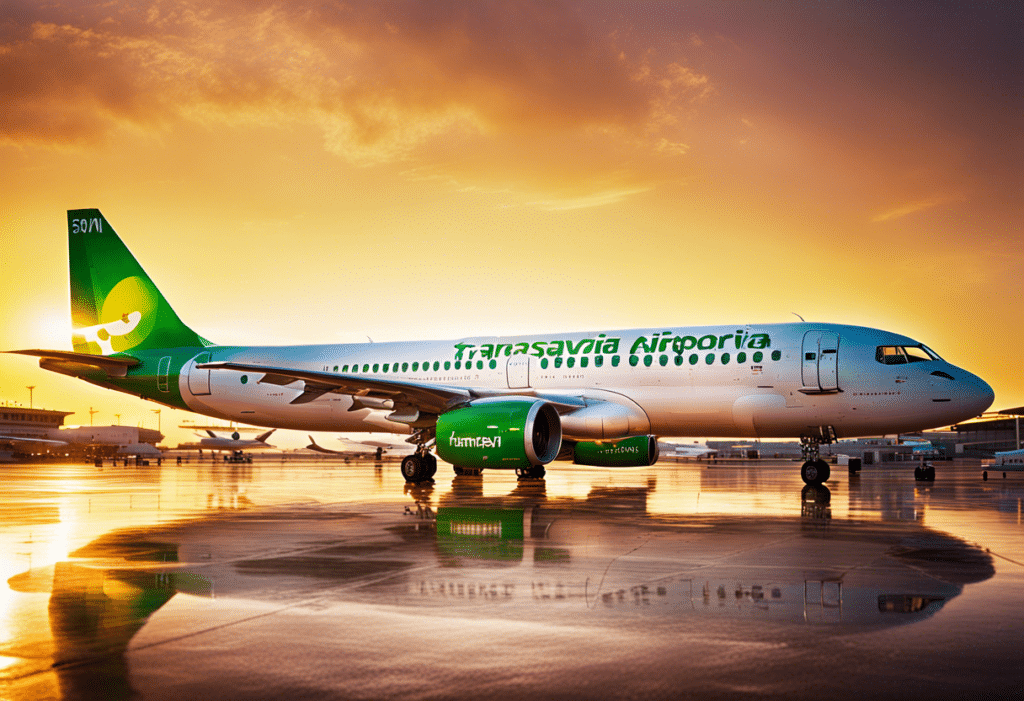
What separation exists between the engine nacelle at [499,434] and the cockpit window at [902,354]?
7760mm

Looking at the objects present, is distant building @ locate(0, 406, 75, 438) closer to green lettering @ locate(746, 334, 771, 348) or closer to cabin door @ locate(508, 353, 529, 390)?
cabin door @ locate(508, 353, 529, 390)

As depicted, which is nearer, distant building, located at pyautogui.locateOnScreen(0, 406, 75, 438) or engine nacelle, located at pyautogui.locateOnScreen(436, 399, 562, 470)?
engine nacelle, located at pyautogui.locateOnScreen(436, 399, 562, 470)

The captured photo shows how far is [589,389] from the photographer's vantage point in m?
22.6

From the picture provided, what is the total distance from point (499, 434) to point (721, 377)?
6.27m

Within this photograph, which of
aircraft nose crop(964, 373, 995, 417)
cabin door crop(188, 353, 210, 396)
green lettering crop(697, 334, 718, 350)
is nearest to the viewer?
aircraft nose crop(964, 373, 995, 417)

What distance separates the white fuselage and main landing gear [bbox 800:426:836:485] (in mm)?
281

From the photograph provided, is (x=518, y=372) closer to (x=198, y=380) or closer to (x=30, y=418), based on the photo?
(x=198, y=380)

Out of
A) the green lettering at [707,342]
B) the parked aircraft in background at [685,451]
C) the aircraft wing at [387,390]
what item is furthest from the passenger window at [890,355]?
the parked aircraft in background at [685,451]

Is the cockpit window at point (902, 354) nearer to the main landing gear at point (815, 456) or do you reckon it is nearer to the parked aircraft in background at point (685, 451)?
the main landing gear at point (815, 456)

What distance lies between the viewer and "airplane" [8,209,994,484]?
64.6 feet

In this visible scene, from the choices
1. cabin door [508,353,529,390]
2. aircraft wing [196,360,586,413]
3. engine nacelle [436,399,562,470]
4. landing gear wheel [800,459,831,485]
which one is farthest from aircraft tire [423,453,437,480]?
landing gear wheel [800,459,831,485]

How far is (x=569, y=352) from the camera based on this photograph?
23438 millimetres

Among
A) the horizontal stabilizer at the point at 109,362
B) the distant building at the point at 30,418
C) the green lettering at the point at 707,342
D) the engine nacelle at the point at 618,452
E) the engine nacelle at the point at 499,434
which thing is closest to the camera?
the engine nacelle at the point at 499,434

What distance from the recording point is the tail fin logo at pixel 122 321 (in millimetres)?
29047
